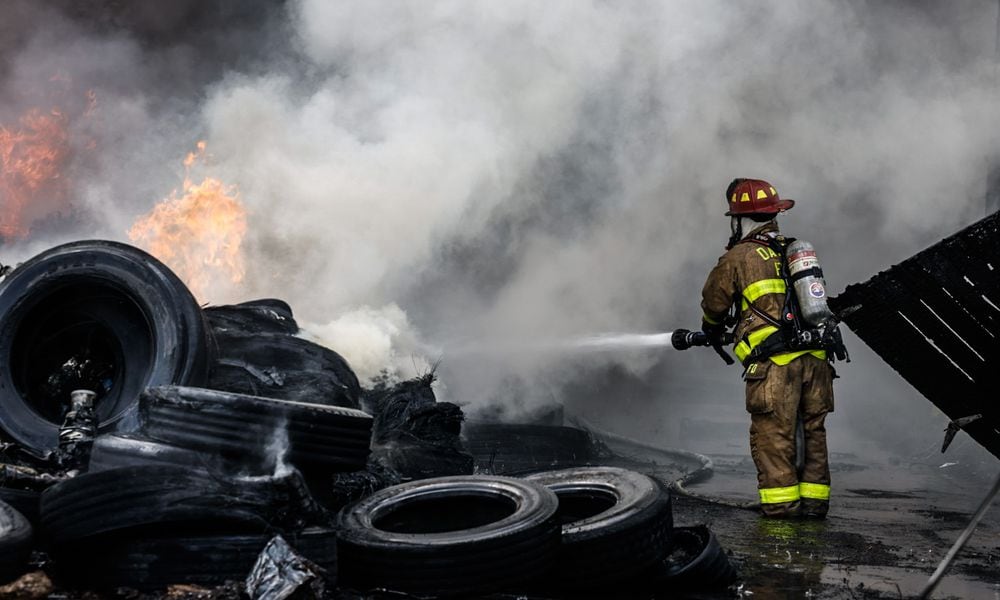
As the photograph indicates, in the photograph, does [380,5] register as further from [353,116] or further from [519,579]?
[519,579]

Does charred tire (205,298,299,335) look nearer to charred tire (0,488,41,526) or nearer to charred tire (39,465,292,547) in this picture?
charred tire (0,488,41,526)

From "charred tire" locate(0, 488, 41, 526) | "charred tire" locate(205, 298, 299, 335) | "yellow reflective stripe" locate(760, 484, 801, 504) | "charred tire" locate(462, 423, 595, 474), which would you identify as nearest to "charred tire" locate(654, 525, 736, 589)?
"yellow reflective stripe" locate(760, 484, 801, 504)

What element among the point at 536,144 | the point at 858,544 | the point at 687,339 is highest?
the point at 536,144

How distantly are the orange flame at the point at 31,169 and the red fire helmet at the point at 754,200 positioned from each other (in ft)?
34.3

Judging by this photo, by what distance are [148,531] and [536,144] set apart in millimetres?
8360

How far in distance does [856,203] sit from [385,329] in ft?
→ 26.4

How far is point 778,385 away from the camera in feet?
14.9

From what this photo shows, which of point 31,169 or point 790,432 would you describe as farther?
point 31,169

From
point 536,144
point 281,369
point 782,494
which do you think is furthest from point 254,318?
point 536,144

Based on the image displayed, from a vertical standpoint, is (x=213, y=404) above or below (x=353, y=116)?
below

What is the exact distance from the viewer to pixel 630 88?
10.7 m

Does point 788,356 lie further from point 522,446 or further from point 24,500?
point 24,500

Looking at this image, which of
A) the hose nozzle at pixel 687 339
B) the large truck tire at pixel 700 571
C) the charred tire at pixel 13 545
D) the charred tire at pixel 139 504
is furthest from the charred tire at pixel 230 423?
the hose nozzle at pixel 687 339

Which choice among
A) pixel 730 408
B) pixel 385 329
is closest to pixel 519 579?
pixel 385 329
